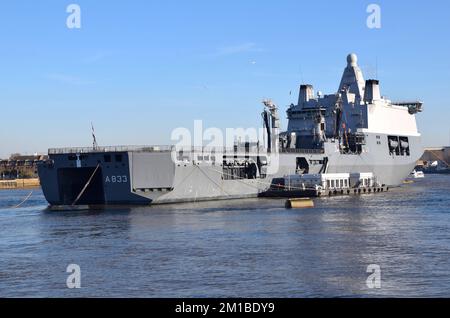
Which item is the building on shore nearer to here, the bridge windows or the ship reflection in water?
the bridge windows

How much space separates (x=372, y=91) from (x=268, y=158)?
16315 millimetres

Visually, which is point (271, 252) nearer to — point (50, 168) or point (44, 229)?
point (44, 229)

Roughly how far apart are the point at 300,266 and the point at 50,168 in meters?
28.6

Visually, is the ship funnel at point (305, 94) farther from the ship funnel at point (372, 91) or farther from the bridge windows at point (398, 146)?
the bridge windows at point (398, 146)

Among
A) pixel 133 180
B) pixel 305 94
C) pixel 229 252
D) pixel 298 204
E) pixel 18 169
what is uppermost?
pixel 305 94

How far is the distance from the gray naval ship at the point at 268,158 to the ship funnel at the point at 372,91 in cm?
10

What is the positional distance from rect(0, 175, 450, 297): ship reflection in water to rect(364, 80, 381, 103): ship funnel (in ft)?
85.7

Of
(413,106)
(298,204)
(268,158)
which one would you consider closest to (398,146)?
(413,106)

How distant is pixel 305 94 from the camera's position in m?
64.6

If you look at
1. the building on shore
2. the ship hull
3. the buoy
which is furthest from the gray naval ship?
the building on shore

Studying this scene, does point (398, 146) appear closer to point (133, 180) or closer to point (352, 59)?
point (352, 59)

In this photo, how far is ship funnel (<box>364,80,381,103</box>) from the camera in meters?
61.4

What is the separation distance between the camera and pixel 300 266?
1833cm
